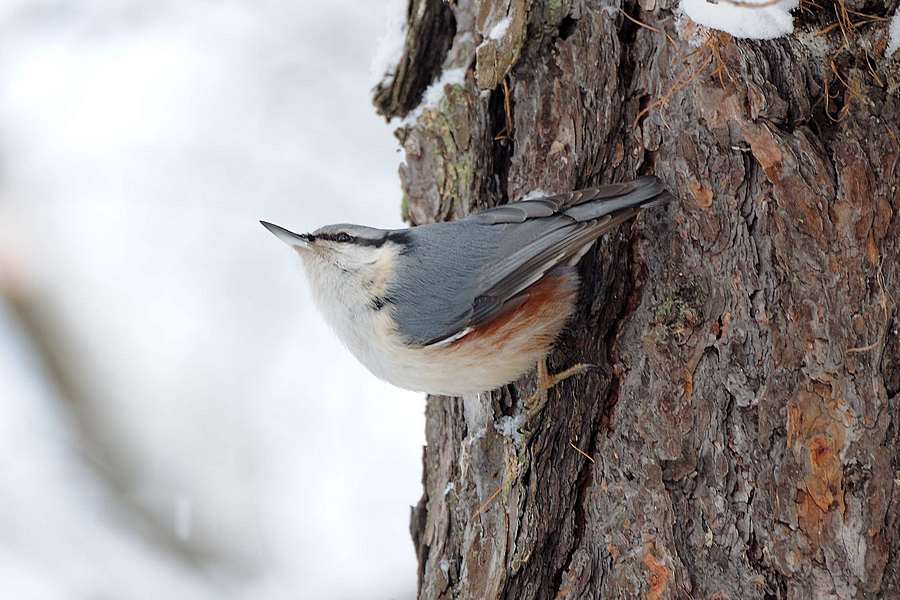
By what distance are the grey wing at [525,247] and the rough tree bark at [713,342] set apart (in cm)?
15

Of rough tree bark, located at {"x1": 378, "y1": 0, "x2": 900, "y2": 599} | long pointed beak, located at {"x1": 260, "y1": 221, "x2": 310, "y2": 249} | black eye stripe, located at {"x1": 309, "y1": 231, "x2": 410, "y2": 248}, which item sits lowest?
rough tree bark, located at {"x1": 378, "y1": 0, "x2": 900, "y2": 599}

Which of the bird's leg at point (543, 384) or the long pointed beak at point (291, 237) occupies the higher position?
the long pointed beak at point (291, 237)

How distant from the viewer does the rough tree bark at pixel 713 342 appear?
5.58ft

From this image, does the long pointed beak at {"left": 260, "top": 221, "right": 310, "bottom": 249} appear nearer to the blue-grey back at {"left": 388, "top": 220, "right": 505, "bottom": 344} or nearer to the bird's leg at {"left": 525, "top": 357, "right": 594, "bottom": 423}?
the blue-grey back at {"left": 388, "top": 220, "right": 505, "bottom": 344}

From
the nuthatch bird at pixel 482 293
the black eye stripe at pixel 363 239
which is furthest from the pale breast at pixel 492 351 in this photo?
the black eye stripe at pixel 363 239

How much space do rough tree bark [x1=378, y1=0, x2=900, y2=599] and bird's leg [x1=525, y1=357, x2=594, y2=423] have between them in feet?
0.09

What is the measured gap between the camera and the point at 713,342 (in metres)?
1.82

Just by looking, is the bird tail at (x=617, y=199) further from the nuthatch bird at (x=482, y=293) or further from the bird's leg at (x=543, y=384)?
the bird's leg at (x=543, y=384)

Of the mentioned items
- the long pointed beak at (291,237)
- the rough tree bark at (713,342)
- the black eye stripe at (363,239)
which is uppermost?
the long pointed beak at (291,237)

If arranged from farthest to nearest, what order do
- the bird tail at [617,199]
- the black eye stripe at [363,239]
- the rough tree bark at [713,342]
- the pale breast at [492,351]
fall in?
1. the black eye stripe at [363,239]
2. the pale breast at [492,351]
3. the bird tail at [617,199]
4. the rough tree bark at [713,342]

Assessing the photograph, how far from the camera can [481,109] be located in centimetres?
236

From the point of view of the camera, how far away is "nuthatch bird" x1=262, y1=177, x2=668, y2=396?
Answer: 1924mm

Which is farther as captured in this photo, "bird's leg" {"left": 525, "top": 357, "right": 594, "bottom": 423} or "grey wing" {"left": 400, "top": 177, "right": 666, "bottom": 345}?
"bird's leg" {"left": 525, "top": 357, "right": 594, "bottom": 423}

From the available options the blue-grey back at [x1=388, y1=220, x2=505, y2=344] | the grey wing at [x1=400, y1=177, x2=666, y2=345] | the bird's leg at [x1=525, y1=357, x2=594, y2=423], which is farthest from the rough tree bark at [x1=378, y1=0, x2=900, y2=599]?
the blue-grey back at [x1=388, y1=220, x2=505, y2=344]
